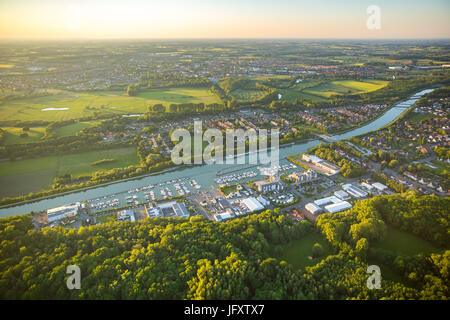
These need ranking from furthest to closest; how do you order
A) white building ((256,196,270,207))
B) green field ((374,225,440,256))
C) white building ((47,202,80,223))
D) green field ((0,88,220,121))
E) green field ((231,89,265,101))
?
green field ((231,89,265,101)) → green field ((0,88,220,121)) → white building ((256,196,270,207)) → white building ((47,202,80,223)) → green field ((374,225,440,256))

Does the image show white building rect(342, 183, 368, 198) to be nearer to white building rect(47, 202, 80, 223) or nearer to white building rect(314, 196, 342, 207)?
white building rect(314, 196, 342, 207)

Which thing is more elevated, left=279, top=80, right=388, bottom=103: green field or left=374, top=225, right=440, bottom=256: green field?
left=279, top=80, right=388, bottom=103: green field

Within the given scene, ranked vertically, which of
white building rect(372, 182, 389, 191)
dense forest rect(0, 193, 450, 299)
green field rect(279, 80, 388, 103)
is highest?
green field rect(279, 80, 388, 103)

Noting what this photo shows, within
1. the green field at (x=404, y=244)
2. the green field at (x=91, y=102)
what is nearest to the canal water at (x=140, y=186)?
the green field at (x=404, y=244)

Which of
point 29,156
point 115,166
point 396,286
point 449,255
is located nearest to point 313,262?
point 396,286

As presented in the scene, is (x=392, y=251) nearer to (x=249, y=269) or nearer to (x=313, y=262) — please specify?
(x=313, y=262)

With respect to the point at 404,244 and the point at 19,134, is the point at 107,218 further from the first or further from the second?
the point at 19,134

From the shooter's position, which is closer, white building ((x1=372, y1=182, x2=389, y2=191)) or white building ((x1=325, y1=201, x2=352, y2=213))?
white building ((x1=325, y1=201, x2=352, y2=213))

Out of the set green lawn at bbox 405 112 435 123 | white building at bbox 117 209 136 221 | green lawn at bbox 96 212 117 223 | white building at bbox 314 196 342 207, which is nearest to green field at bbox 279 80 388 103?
green lawn at bbox 405 112 435 123
